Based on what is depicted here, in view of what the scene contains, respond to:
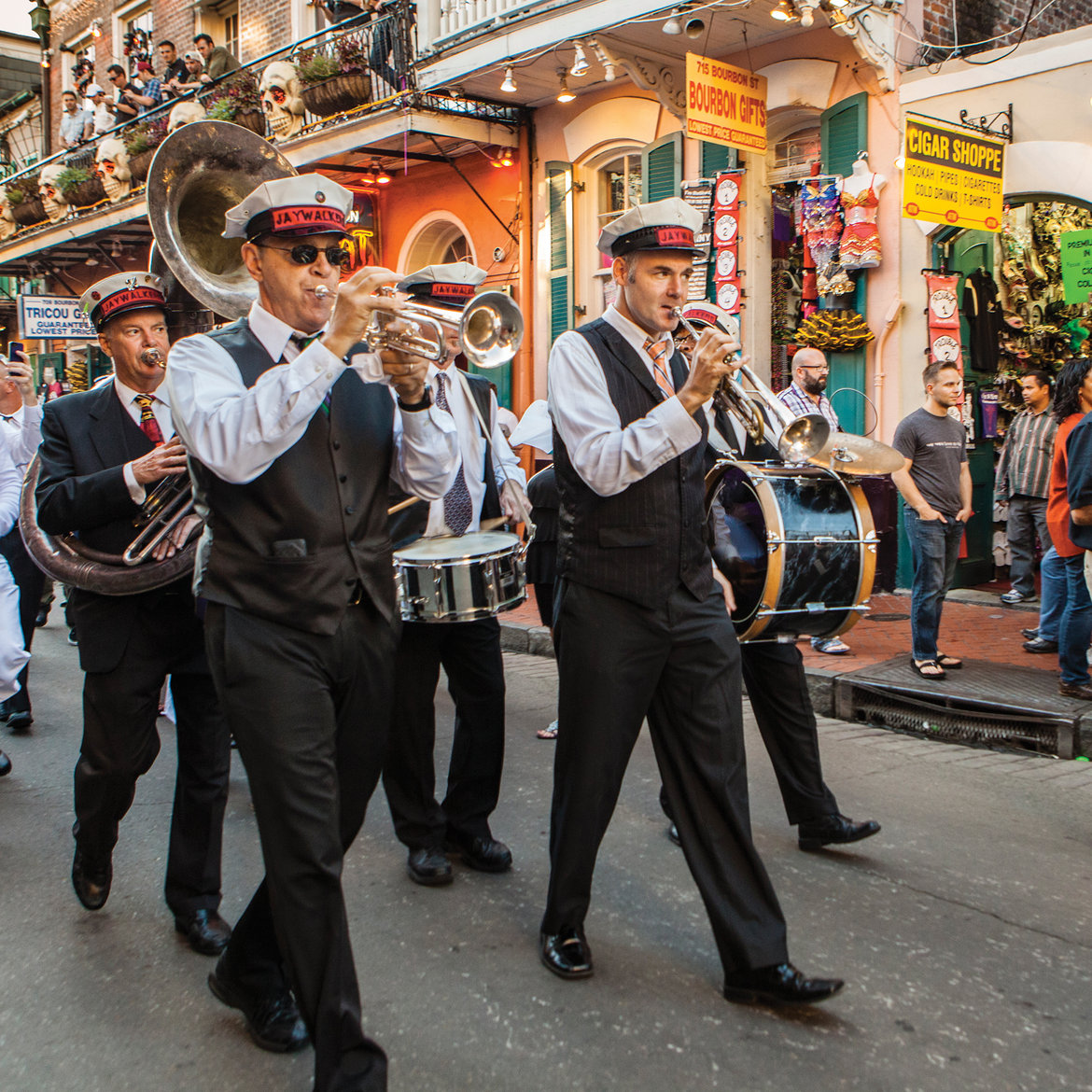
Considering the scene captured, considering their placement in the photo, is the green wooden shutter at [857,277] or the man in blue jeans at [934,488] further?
the green wooden shutter at [857,277]

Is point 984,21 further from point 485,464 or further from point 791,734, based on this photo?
point 791,734

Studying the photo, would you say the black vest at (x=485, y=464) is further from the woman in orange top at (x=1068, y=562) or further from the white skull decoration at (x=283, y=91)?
the white skull decoration at (x=283, y=91)

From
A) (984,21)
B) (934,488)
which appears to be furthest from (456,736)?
(984,21)

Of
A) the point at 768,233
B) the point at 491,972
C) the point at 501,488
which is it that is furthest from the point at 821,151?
the point at 491,972

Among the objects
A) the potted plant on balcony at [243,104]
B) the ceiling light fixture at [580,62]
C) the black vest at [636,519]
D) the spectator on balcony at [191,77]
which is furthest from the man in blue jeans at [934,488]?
the spectator on balcony at [191,77]

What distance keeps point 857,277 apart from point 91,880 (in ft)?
27.5

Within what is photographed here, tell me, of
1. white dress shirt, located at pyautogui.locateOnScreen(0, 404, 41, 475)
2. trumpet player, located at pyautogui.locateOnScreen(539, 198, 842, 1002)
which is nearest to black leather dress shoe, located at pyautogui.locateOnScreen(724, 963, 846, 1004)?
trumpet player, located at pyautogui.locateOnScreen(539, 198, 842, 1002)

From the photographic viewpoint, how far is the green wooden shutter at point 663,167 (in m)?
11.5

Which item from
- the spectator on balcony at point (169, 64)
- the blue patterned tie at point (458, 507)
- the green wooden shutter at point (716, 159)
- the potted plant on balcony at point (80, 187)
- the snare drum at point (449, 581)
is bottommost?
the snare drum at point (449, 581)

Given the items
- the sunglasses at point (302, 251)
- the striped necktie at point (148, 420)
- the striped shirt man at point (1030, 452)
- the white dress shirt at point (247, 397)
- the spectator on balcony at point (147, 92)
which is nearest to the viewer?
the white dress shirt at point (247, 397)

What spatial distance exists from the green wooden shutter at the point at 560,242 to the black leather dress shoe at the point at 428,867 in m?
9.27

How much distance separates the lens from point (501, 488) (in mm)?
4699

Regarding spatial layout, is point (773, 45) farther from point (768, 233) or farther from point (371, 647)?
point (371, 647)

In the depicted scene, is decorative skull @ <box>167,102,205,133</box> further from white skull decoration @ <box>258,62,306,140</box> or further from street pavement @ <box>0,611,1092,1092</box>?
street pavement @ <box>0,611,1092,1092</box>
